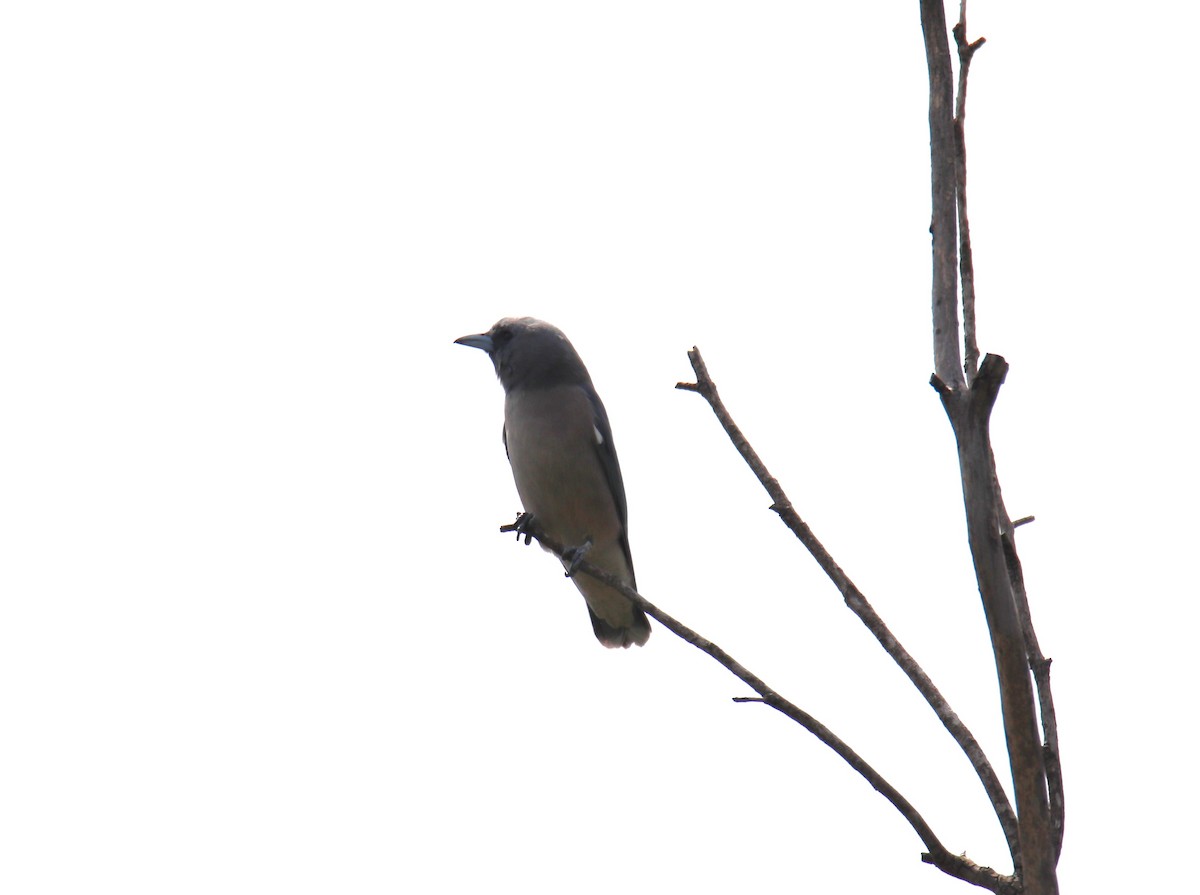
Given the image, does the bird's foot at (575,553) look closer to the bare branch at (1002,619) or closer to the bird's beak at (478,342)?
the bird's beak at (478,342)

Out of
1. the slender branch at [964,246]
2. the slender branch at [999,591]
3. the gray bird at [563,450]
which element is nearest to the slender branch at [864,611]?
the slender branch at [999,591]

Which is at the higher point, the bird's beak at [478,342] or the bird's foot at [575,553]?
the bird's beak at [478,342]

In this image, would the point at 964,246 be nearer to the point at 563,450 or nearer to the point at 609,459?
the point at 563,450

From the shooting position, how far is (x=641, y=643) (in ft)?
28.9

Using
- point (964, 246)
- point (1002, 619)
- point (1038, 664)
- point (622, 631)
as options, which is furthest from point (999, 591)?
point (622, 631)

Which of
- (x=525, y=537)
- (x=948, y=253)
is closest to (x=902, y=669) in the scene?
(x=948, y=253)

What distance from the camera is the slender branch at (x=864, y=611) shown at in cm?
286

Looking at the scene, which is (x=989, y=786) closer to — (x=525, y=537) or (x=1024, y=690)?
(x=1024, y=690)

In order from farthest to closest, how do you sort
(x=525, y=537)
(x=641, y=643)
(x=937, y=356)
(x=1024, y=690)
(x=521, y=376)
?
1. (x=641, y=643)
2. (x=521, y=376)
3. (x=525, y=537)
4. (x=937, y=356)
5. (x=1024, y=690)

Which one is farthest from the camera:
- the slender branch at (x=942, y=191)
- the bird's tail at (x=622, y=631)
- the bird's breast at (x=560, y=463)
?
the bird's tail at (x=622, y=631)

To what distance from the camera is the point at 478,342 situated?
28.2 ft

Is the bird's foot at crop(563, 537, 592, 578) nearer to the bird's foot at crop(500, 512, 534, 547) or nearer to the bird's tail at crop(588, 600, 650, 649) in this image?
the bird's foot at crop(500, 512, 534, 547)

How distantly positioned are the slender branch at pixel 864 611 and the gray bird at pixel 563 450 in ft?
12.8

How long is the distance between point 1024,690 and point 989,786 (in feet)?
1.06
